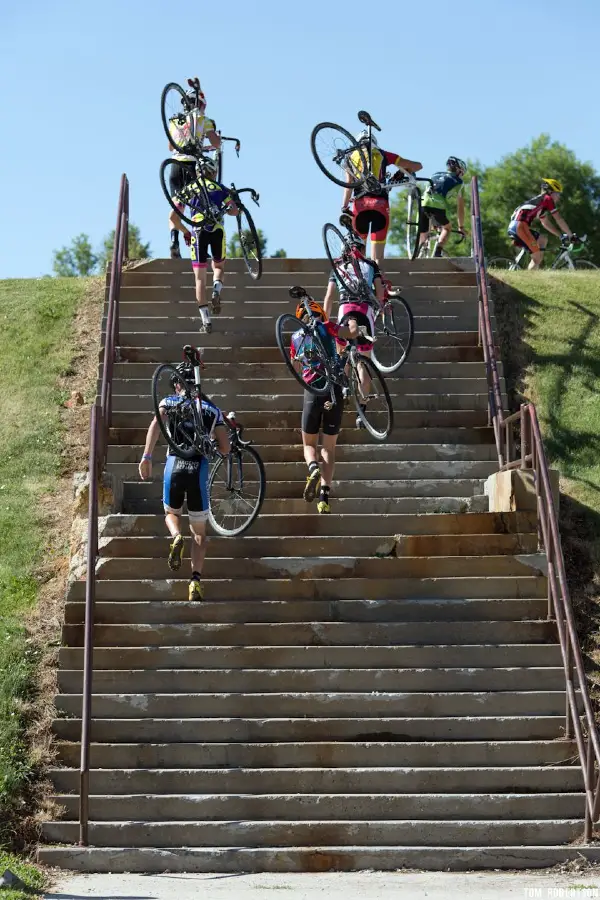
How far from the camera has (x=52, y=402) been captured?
16312 mm

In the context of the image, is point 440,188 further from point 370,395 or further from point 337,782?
point 337,782

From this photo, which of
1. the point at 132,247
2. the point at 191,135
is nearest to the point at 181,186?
the point at 191,135

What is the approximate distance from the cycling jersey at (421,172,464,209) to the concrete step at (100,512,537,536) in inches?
279

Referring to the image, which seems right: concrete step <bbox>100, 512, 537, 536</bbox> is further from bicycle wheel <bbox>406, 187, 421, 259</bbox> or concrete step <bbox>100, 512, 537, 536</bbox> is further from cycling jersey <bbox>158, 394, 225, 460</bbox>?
bicycle wheel <bbox>406, 187, 421, 259</bbox>

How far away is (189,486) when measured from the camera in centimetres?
1137

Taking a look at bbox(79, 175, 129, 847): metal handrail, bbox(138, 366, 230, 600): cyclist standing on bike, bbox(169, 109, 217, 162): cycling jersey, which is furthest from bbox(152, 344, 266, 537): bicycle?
bbox(169, 109, 217, 162): cycling jersey

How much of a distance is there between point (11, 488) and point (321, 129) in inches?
221

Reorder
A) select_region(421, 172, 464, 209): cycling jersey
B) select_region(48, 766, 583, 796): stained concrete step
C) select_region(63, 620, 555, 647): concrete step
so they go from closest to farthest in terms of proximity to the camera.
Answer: select_region(48, 766, 583, 796): stained concrete step → select_region(63, 620, 555, 647): concrete step → select_region(421, 172, 464, 209): cycling jersey

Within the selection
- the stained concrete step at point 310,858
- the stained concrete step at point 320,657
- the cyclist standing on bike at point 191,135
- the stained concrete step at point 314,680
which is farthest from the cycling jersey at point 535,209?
the stained concrete step at point 310,858

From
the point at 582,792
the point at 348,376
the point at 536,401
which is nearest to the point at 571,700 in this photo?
the point at 582,792

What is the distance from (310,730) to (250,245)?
25.5 ft

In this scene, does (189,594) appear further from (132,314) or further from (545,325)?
(545,325)

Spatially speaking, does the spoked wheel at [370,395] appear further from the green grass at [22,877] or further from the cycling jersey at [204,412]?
the green grass at [22,877]

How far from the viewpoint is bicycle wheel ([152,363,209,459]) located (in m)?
11.4
